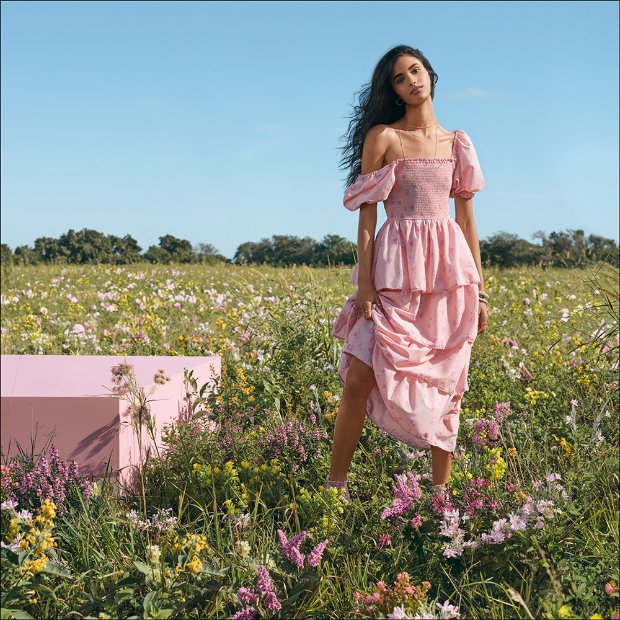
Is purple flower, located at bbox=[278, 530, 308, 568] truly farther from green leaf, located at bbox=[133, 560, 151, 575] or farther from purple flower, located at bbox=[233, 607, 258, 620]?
green leaf, located at bbox=[133, 560, 151, 575]

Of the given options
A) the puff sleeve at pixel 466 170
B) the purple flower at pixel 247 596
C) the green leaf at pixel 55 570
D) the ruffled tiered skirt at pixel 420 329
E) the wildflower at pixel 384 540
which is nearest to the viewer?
the purple flower at pixel 247 596

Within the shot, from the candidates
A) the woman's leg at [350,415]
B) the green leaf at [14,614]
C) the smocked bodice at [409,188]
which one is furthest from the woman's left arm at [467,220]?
the green leaf at [14,614]

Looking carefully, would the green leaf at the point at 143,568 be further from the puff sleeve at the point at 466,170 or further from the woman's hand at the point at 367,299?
the puff sleeve at the point at 466,170

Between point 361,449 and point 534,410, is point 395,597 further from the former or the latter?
point 534,410

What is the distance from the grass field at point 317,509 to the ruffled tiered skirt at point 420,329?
305 millimetres

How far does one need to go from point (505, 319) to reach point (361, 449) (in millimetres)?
3750

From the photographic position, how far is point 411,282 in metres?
3.36

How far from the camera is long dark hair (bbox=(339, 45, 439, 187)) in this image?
3643mm

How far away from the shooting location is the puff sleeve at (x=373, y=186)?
136 inches

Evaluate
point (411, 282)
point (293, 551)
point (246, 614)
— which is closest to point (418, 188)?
point (411, 282)

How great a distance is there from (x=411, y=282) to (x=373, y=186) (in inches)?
19.0

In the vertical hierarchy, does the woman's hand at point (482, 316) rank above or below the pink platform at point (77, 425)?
above

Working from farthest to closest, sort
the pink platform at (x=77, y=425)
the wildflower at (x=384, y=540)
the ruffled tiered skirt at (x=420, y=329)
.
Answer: the pink platform at (x=77, y=425) < the ruffled tiered skirt at (x=420, y=329) < the wildflower at (x=384, y=540)

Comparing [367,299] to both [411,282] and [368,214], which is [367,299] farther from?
[368,214]
